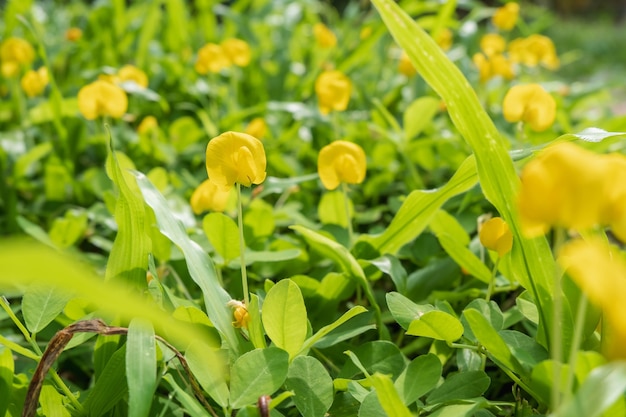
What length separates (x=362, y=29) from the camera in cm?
248

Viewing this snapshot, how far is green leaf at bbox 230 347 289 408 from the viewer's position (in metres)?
0.70

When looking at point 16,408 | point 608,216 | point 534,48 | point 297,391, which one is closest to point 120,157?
point 16,408

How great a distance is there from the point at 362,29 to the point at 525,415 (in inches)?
77.1

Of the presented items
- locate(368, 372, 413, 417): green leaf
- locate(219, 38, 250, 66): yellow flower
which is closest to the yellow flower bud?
locate(219, 38, 250, 66): yellow flower

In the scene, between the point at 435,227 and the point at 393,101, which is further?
the point at 393,101

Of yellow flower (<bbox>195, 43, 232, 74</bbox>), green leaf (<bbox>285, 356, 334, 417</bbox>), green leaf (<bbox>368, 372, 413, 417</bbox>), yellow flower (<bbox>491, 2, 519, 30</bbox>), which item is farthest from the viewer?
yellow flower (<bbox>491, 2, 519, 30</bbox>)

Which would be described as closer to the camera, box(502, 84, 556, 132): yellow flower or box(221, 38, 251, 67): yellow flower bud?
box(502, 84, 556, 132): yellow flower

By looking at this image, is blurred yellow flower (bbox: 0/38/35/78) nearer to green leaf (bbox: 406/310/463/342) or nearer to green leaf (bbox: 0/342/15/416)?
green leaf (bbox: 0/342/15/416)

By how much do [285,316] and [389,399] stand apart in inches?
6.6

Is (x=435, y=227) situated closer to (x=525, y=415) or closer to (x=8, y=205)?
(x=525, y=415)

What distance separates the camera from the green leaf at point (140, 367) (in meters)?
0.64

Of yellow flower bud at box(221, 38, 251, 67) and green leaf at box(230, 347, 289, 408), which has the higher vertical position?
green leaf at box(230, 347, 289, 408)

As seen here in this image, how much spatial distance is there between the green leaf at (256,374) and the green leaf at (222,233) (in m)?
0.32

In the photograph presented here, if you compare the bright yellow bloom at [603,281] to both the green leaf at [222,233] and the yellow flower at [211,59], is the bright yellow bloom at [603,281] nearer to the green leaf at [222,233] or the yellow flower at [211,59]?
the green leaf at [222,233]
